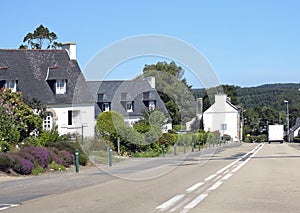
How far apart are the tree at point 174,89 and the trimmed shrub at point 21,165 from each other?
6.07 meters

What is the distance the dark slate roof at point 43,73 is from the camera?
1823 inches

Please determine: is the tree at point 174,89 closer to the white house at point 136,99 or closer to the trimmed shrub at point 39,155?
the white house at point 136,99

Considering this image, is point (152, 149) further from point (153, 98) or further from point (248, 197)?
point (248, 197)

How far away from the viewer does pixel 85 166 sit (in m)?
27.9

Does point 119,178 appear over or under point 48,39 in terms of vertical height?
under

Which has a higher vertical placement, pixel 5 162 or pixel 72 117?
pixel 72 117

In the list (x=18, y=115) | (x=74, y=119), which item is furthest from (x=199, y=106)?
(x=74, y=119)

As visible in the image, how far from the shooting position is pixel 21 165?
872 inches

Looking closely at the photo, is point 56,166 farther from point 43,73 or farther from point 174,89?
point 43,73

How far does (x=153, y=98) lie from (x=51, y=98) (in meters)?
21.4

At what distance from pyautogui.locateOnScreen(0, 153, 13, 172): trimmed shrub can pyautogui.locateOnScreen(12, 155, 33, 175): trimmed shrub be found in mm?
203

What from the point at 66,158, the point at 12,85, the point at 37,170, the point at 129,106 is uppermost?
the point at 12,85

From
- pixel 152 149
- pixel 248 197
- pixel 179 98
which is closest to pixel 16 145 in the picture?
pixel 179 98

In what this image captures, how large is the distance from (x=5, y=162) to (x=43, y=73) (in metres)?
27.9
